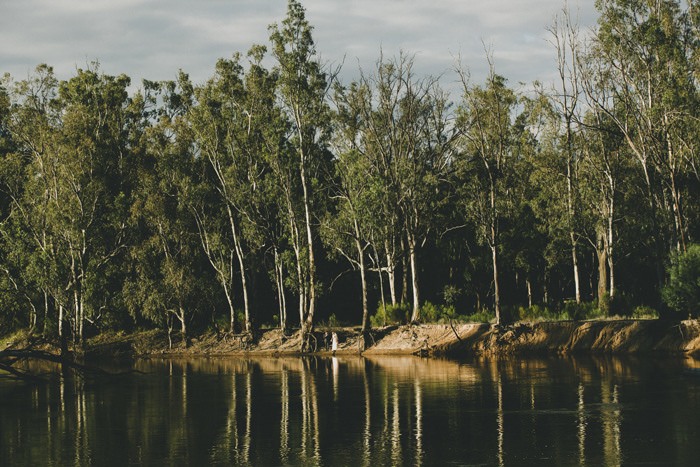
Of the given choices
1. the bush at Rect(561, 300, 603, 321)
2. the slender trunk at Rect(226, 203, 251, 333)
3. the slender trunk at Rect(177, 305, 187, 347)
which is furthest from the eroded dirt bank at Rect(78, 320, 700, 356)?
the bush at Rect(561, 300, 603, 321)

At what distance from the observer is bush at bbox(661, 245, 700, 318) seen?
139ft

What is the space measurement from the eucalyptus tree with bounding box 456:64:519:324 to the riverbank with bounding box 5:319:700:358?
1905 mm

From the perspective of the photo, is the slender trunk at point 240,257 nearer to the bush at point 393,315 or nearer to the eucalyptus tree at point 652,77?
the bush at point 393,315

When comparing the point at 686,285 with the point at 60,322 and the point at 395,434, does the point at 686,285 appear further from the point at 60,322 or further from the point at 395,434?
the point at 60,322

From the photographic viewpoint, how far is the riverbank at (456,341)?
44531 millimetres

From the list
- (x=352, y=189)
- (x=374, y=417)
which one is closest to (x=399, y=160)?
(x=352, y=189)

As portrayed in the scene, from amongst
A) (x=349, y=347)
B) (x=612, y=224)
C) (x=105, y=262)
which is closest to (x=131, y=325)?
(x=105, y=262)

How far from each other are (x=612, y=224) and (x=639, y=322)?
12.7 meters

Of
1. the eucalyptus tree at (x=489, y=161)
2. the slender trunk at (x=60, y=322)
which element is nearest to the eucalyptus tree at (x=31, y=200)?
the slender trunk at (x=60, y=322)

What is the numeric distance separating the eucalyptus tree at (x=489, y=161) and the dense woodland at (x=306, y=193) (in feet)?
0.89

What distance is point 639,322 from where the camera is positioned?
4522 cm

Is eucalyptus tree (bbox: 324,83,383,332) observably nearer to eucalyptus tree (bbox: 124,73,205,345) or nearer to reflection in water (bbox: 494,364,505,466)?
eucalyptus tree (bbox: 124,73,205,345)

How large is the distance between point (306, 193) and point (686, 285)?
22834 mm

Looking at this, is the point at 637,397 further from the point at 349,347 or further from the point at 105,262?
the point at 105,262
